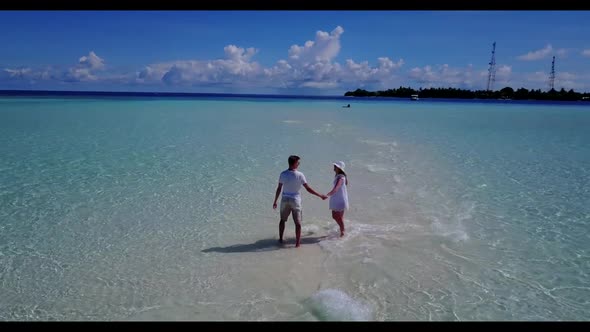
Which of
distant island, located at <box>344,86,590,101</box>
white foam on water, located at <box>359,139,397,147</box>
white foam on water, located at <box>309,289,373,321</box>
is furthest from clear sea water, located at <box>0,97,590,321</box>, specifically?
distant island, located at <box>344,86,590,101</box>

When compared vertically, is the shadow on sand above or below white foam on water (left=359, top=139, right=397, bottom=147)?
below

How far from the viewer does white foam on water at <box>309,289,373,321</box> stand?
185 inches

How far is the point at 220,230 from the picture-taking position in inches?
298

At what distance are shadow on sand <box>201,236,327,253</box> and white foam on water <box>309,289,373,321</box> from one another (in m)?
1.70

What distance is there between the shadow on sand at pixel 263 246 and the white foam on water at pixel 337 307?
1695 mm

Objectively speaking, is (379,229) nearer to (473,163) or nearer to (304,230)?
(304,230)

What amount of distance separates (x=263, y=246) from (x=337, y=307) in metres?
2.26

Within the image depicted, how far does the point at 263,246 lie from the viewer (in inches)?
270

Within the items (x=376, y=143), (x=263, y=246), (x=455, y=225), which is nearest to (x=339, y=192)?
(x=263, y=246)

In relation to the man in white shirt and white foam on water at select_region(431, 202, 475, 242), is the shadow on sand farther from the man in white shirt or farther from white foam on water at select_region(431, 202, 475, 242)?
white foam on water at select_region(431, 202, 475, 242)

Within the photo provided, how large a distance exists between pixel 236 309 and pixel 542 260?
16.3ft

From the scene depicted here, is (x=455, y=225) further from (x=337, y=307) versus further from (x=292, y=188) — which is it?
(x=337, y=307)

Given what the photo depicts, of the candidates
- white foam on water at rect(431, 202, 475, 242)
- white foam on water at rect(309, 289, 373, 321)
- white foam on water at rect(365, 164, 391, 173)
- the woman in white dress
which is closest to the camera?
white foam on water at rect(309, 289, 373, 321)
